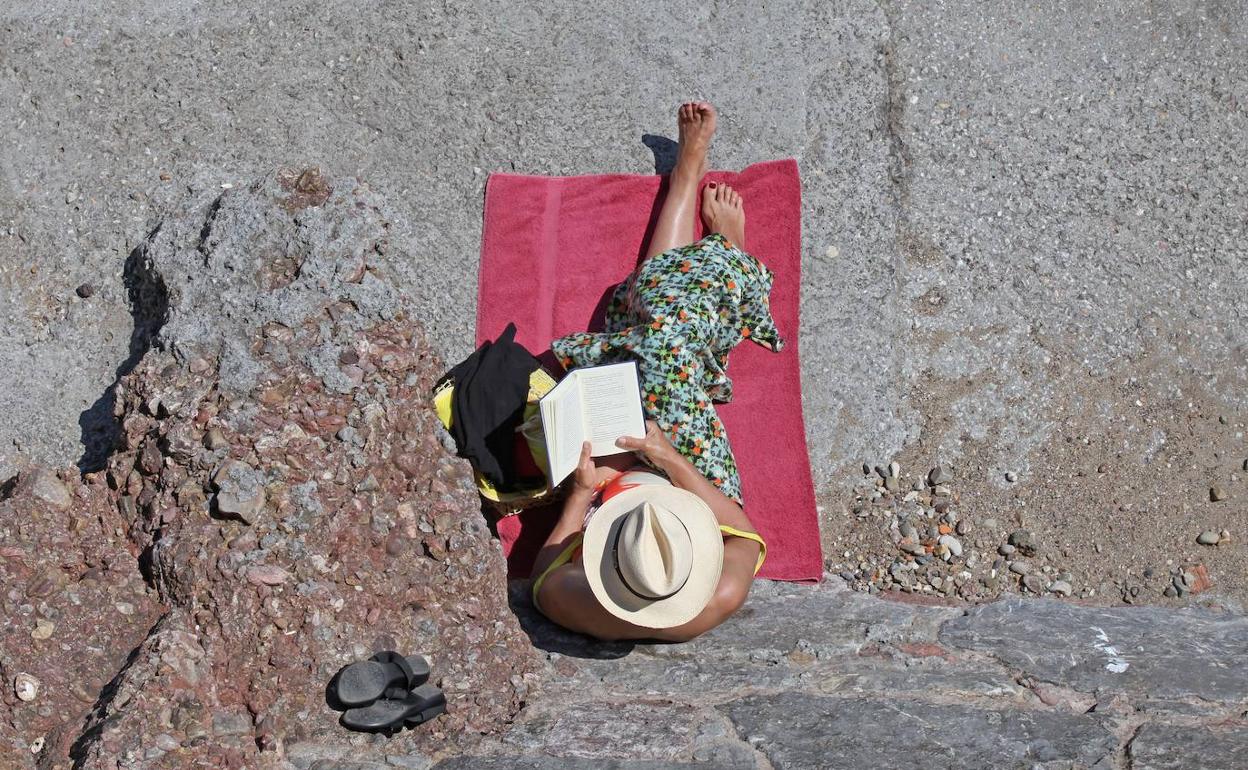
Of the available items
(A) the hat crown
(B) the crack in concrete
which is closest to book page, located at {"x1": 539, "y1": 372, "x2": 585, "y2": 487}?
(A) the hat crown

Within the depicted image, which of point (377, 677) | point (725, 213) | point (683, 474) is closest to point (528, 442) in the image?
point (683, 474)

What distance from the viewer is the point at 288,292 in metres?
3.73

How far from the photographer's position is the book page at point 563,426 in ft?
11.9

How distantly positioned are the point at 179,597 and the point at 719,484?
1.88 metres

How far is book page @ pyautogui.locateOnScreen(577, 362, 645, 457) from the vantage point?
380 centimetres

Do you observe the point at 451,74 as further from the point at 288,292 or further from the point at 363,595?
the point at 363,595

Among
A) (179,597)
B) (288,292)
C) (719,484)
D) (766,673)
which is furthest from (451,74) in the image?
(766,673)

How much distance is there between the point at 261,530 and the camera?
3.27 metres

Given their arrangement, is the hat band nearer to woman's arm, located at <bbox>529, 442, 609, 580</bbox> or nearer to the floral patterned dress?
woman's arm, located at <bbox>529, 442, 609, 580</bbox>

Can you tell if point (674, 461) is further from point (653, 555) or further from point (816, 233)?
point (816, 233)

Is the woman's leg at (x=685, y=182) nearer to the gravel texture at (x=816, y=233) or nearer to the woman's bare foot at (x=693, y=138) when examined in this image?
the woman's bare foot at (x=693, y=138)

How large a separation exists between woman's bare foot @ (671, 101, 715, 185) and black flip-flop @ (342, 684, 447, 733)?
7.80 ft

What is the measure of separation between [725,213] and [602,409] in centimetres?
118

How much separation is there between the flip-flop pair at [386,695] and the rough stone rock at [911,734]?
2.87ft
